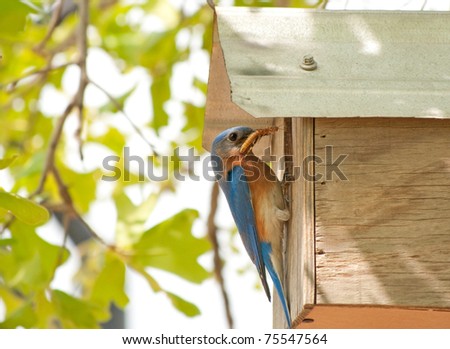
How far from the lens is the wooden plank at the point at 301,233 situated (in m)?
3.62

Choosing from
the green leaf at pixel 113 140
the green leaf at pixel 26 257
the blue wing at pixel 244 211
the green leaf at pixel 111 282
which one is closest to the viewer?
the blue wing at pixel 244 211

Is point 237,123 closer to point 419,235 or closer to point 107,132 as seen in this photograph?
point 419,235

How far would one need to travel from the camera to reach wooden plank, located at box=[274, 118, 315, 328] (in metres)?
Answer: 3.62

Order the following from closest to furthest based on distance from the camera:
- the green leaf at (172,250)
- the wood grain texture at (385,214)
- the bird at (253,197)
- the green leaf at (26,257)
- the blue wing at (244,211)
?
the wood grain texture at (385,214), the bird at (253,197), the blue wing at (244,211), the green leaf at (26,257), the green leaf at (172,250)

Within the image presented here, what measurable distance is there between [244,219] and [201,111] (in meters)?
2.42

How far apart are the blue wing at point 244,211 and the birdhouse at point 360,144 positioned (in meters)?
0.57

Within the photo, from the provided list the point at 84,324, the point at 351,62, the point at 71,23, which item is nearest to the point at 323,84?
the point at 351,62

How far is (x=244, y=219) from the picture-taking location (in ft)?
15.2

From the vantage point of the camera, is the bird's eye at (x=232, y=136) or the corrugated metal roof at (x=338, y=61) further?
the bird's eye at (x=232, y=136)

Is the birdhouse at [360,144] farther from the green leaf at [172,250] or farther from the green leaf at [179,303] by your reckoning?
the green leaf at [172,250]

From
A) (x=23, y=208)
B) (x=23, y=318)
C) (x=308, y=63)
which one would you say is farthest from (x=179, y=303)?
(x=308, y=63)

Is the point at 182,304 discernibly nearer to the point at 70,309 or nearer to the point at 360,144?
the point at 70,309

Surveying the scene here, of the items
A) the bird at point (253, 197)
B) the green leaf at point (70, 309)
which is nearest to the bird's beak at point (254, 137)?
the bird at point (253, 197)

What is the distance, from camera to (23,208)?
3.61 m
